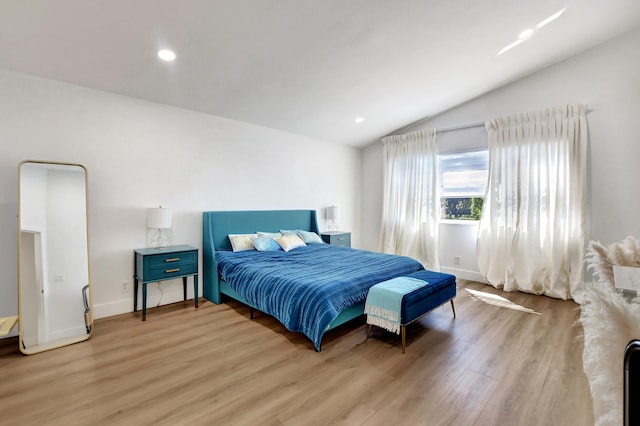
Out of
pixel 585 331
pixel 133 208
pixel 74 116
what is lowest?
pixel 585 331

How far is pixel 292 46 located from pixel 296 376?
2890mm

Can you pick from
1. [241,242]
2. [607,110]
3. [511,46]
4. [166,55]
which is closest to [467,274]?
[607,110]

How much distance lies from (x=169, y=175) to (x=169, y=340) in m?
1.97

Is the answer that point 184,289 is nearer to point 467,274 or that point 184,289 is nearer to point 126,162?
point 126,162

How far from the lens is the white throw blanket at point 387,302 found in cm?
254

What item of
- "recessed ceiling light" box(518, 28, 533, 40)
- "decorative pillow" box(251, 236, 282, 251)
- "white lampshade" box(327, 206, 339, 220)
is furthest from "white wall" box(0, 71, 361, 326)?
"recessed ceiling light" box(518, 28, 533, 40)

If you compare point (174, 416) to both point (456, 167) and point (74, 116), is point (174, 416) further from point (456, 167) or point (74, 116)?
point (456, 167)

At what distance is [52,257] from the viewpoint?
9.05 feet

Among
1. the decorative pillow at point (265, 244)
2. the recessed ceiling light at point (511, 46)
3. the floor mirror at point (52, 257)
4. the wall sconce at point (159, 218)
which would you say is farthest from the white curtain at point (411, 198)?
the floor mirror at point (52, 257)

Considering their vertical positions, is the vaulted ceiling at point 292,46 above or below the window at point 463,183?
above

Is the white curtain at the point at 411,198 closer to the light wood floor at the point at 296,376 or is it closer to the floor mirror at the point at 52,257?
the light wood floor at the point at 296,376

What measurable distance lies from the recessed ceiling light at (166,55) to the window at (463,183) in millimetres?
4329

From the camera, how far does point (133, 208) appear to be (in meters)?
3.40

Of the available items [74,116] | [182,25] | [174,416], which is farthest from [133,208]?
[174,416]
